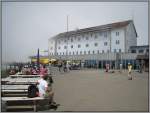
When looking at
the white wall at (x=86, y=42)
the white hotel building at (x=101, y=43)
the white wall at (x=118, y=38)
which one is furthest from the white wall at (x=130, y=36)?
the white wall at (x=86, y=42)

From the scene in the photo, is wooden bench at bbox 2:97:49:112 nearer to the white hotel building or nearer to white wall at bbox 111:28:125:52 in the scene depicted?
the white hotel building

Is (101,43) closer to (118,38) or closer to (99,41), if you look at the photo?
(99,41)

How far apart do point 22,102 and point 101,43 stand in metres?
66.5

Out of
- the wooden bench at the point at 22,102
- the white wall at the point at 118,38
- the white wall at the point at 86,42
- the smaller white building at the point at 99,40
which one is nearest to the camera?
the wooden bench at the point at 22,102

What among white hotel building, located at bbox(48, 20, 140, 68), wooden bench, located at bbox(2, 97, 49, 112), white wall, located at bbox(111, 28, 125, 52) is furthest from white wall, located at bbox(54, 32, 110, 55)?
wooden bench, located at bbox(2, 97, 49, 112)

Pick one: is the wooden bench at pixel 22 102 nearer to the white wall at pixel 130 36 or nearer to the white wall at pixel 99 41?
the white wall at pixel 99 41

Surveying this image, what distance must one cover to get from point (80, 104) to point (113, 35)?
62668mm

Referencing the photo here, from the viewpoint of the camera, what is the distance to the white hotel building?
6420 centimetres

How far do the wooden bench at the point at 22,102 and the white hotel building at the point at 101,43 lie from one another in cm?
5024

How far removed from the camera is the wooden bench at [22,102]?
30.6ft

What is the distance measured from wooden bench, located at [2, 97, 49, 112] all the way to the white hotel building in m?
50.2

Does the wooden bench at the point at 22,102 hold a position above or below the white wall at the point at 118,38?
below

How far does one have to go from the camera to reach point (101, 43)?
75.9m

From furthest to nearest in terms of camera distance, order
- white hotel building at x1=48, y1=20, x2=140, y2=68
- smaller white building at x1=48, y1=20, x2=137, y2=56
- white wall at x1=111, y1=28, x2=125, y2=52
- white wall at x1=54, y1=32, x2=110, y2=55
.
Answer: white wall at x1=54, y1=32, x2=110, y2=55, smaller white building at x1=48, y1=20, x2=137, y2=56, white wall at x1=111, y1=28, x2=125, y2=52, white hotel building at x1=48, y1=20, x2=140, y2=68
